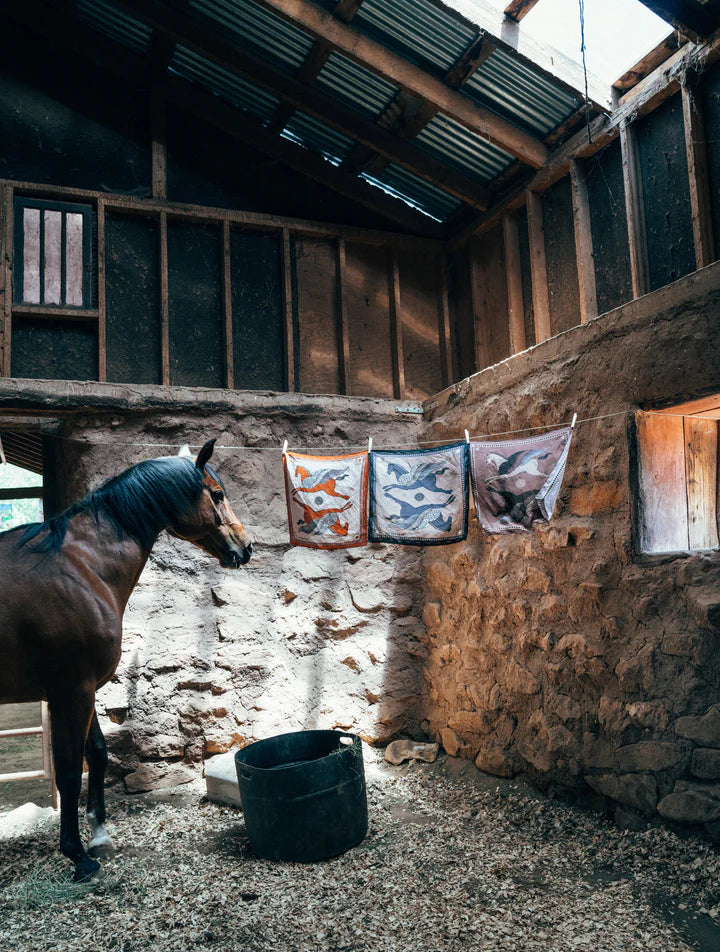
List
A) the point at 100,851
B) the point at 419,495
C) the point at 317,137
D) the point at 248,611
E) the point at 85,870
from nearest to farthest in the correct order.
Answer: the point at 85,870 → the point at 100,851 → the point at 419,495 → the point at 248,611 → the point at 317,137

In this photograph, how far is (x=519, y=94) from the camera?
504 cm

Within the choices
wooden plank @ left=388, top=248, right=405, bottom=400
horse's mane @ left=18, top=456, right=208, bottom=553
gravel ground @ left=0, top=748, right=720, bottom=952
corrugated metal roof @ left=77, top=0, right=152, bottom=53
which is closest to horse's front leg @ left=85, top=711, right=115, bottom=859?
gravel ground @ left=0, top=748, right=720, bottom=952

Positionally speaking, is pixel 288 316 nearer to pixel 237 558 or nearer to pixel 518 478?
pixel 237 558

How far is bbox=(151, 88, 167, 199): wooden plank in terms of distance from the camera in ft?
19.1

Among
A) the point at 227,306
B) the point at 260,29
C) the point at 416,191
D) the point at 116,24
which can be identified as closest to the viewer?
the point at 260,29

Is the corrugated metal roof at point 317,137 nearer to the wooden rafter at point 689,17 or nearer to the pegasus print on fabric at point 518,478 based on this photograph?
the wooden rafter at point 689,17

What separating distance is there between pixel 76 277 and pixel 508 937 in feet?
17.7

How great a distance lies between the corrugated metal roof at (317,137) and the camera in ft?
20.1

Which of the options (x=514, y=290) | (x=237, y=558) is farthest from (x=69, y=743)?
(x=514, y=290)

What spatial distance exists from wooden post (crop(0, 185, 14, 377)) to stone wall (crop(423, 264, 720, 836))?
3.66 metres

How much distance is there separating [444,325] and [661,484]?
336 centimetres

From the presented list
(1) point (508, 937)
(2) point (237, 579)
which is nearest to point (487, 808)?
(1) point (508, 937)

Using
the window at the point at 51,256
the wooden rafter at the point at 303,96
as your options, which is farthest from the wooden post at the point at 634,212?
the window at the point at 51,256

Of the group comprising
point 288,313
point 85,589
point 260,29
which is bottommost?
point 85,589
